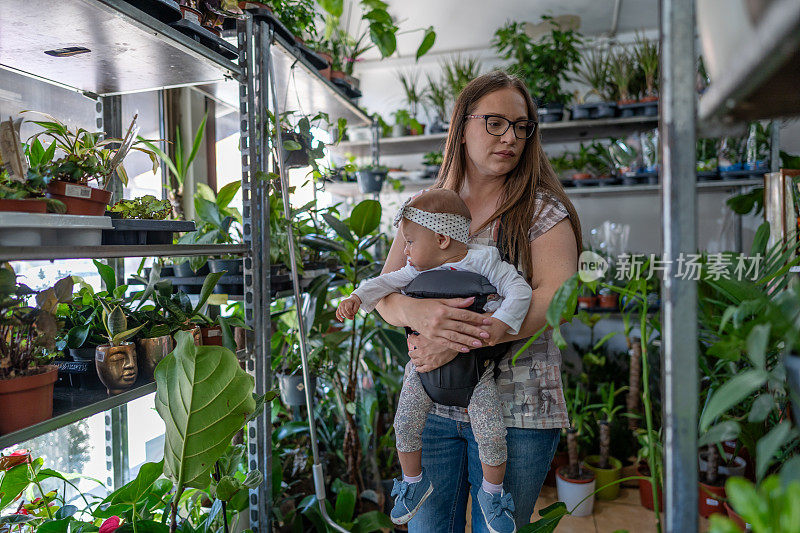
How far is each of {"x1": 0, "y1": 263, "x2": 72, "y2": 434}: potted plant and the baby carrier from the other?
2.55 feet

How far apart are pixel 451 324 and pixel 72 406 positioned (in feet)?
2.68

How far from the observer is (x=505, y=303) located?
1.18 metres

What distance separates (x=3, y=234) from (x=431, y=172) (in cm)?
301

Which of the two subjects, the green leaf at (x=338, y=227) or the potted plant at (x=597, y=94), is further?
the potted plant at (x=597, y=94)

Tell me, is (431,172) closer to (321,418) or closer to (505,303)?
(321,418)

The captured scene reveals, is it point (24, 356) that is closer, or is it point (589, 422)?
point (24, 356)

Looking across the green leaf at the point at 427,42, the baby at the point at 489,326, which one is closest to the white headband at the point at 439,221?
the baby at the point at 489,326

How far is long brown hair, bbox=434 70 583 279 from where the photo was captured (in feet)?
4.21

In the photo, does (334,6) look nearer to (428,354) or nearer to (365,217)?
(365,217)

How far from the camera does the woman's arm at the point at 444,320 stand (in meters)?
1.17

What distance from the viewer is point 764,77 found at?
17.4 inches

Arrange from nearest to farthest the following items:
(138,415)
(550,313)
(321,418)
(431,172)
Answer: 1. (550,313)
2. (138,415)
3. (321,418)
4. (431,172)

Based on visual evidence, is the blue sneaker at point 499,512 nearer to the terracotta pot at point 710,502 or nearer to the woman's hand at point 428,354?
the woman's hand at point 428,354

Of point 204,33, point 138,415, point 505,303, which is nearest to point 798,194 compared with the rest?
point 505,303
